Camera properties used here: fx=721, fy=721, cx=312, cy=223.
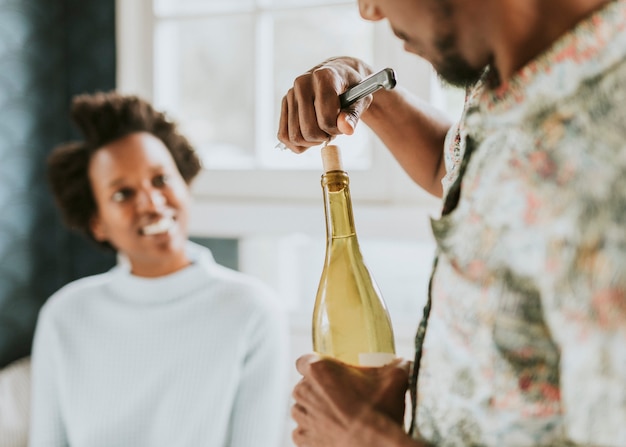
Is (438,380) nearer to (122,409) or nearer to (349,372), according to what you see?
(349,372)

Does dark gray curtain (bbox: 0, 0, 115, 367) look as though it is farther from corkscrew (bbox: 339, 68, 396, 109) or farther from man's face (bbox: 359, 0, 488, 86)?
man's face (bbox: 359, 0, 488, 86)

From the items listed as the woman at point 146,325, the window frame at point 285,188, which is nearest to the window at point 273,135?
the window frame at point 285,188

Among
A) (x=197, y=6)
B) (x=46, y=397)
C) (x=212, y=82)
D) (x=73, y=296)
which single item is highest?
(x=197, y=6)

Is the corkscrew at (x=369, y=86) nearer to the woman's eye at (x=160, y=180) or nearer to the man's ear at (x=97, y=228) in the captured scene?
the woman's eye at (x=160, y=180)

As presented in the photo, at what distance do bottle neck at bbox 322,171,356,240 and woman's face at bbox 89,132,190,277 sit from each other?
36.9 inches

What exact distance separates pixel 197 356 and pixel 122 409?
0.21 m

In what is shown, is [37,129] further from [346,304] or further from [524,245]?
[524,245]

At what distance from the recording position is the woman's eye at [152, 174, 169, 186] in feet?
5.52

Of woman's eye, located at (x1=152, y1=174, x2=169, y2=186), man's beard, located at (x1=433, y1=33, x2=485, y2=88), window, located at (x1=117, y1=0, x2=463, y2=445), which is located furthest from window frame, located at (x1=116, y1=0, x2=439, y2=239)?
man's beard, located at (x1=433, y1=33, x2=485, y2=88)

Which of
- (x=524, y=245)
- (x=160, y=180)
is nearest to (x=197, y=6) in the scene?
(x=160, y=180)

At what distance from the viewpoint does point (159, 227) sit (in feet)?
5.42

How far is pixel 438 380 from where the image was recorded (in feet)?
1.74

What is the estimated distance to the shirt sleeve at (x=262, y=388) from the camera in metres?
1.55

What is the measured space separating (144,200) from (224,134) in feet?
1.92
